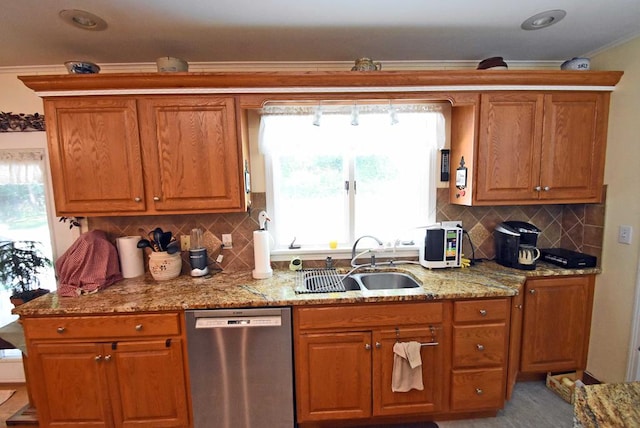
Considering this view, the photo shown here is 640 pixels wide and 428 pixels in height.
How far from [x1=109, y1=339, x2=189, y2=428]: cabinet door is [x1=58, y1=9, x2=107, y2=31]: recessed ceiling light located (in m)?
1.82

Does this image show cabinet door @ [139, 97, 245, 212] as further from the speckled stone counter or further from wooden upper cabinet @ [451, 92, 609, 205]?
the speckled stone counter

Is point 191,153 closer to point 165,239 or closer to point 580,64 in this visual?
point 165,239

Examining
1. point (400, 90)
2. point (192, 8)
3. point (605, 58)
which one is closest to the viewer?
point (192, 8)

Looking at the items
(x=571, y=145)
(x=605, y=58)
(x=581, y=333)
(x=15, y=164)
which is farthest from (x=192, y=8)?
(x=581, y=333)

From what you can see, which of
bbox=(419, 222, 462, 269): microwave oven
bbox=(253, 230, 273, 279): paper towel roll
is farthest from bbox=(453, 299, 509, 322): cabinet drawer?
bbox=(253, 230, 273, 279): paper towel roll

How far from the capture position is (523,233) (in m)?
2.08

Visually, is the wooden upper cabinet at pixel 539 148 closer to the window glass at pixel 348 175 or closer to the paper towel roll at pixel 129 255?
the window glass at pixel 348 175

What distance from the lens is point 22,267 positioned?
6.67 feet

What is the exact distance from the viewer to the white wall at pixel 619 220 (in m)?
1.81

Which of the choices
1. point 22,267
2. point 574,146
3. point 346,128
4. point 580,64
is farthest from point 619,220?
point 22,267

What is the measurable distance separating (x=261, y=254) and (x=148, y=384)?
100 cm

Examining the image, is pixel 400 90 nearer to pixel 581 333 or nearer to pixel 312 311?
pixel 312 311

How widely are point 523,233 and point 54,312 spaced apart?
3106mm

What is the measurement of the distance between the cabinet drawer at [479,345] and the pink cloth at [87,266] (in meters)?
2.32
